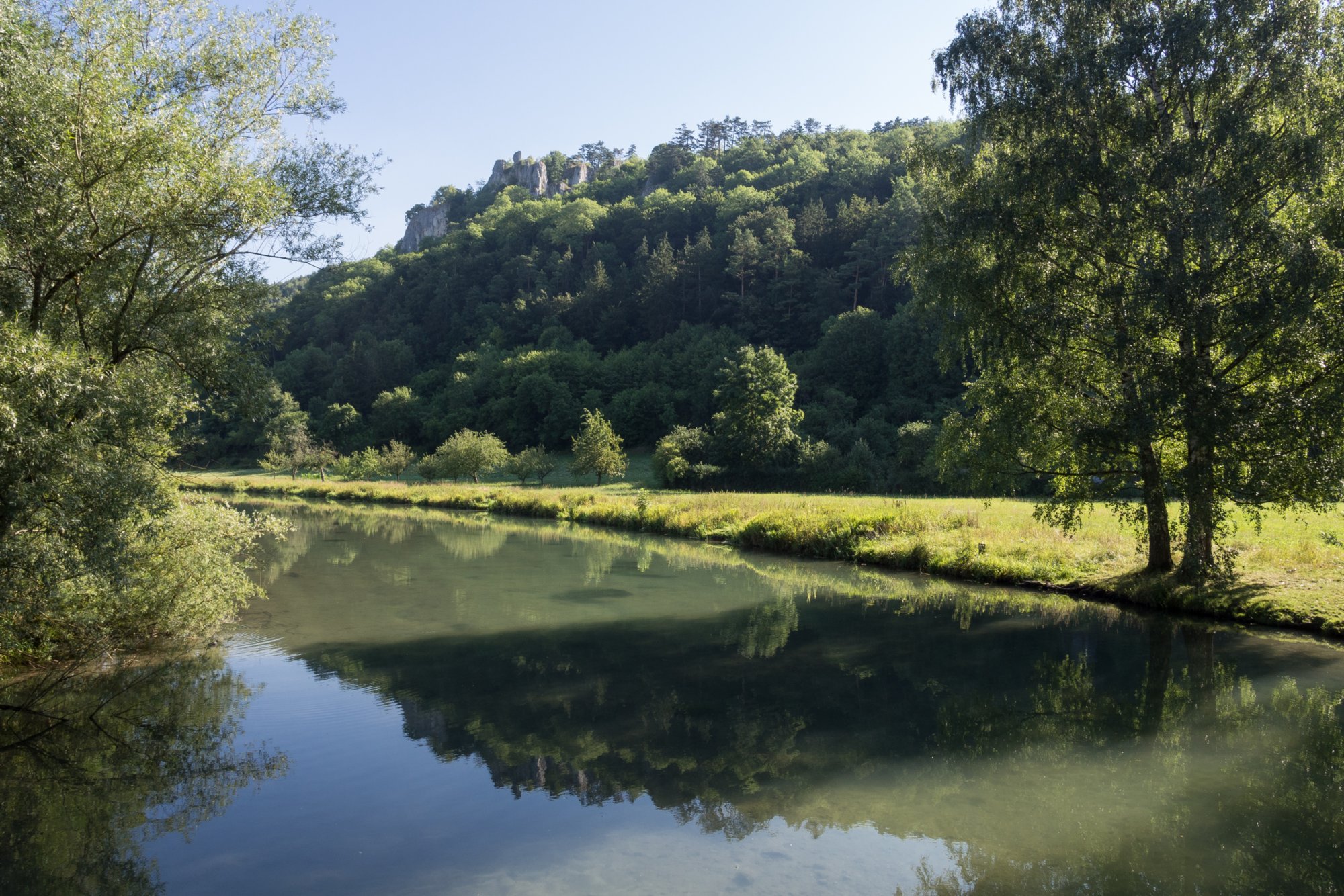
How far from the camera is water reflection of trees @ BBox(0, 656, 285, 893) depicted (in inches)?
300

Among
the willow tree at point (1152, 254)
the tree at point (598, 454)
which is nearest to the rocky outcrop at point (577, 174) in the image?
the tree at point (598, 454)

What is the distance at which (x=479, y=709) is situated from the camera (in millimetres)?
12266

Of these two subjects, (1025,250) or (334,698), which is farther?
(1025,250)

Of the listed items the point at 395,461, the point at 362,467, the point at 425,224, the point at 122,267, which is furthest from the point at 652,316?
the point at 425,224

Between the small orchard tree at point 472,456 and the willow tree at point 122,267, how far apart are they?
46665 millimetres

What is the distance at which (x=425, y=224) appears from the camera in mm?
173375

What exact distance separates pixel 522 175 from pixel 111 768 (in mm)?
175945

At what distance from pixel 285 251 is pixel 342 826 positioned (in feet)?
31.2

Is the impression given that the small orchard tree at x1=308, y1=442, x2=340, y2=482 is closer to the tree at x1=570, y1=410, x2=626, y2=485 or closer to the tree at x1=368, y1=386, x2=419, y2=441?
the tree at x1=368, y1=386, x2=419, y2=441

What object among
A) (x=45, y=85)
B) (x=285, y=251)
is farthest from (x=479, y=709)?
(x=45, y=85)

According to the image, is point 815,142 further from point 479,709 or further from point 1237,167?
point 479,709

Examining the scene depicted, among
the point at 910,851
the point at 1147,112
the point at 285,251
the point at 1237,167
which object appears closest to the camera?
the point at 910,851

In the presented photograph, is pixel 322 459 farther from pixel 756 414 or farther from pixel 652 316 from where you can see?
pixel 652 316

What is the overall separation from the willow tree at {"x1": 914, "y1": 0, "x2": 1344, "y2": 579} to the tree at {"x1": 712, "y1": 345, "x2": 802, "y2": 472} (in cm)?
3477
